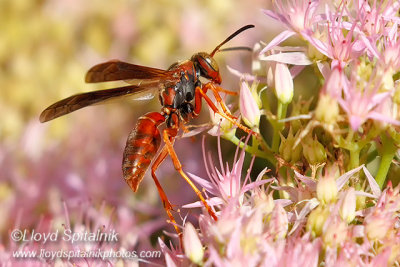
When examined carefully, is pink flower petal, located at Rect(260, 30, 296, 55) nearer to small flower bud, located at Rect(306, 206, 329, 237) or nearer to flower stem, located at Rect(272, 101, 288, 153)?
flower stem, located at Rect(272, 101, 288, 153)

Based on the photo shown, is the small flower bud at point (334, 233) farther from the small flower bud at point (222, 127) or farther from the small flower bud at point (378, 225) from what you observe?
the small flower bud at point (222, 127)

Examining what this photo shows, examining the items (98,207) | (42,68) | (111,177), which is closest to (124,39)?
(42,68)

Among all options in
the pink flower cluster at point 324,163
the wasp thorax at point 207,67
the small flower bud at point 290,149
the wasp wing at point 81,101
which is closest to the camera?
the pink flower cluster at point 324,163

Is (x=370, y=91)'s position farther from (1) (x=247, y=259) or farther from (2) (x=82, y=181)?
(2) (x=82, y=181)

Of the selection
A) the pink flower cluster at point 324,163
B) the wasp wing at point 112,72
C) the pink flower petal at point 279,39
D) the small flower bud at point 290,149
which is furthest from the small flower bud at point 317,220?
the wasp wing at point 112,72

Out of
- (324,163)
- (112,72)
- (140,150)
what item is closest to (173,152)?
(140,150)

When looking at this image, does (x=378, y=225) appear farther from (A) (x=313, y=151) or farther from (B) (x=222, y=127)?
(B) (x=222, y=127)

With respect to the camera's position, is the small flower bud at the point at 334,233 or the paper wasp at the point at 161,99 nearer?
the small flower bud at the point at 334,233
